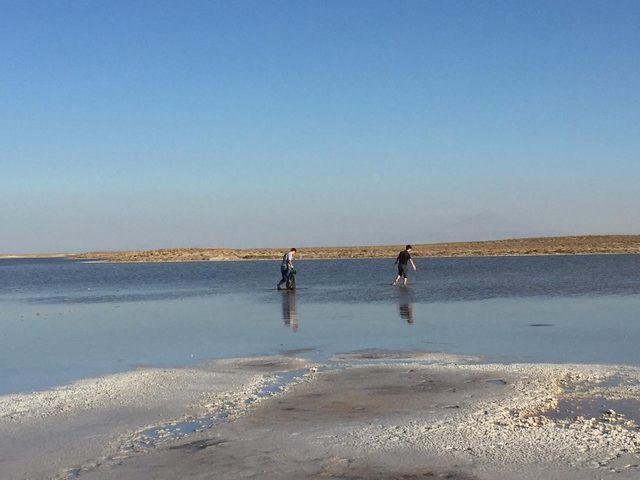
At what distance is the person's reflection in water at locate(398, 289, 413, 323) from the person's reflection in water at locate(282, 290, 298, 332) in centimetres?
318

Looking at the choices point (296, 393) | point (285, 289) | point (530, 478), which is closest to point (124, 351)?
point (296, 393)

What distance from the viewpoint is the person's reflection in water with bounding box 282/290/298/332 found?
21570 millimetres

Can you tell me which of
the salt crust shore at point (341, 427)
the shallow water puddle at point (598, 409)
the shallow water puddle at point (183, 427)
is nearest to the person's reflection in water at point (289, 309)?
the salt crust shore at point (341, 427)

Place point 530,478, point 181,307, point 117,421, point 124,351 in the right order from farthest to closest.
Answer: point 181,307
point 124,351
point 117,421
point 530,478

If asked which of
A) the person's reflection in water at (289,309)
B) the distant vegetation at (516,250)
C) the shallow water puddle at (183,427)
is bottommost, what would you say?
the shallow water puddle at (183,427)

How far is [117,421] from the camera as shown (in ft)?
32.5

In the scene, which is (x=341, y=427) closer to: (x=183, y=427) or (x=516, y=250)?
(x=183, y=427)

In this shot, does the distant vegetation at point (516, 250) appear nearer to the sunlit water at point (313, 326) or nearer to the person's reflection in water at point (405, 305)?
the sunlit water at point (313, 326)

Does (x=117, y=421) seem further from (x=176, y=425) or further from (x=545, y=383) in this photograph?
(x=545, y=383)

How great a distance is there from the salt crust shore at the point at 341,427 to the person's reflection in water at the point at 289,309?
8133mm

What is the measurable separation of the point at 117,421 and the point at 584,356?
8647 millimetres

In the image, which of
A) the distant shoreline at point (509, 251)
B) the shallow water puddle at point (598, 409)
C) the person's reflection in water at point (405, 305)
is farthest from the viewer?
the distant shoreline at point (509, 251)

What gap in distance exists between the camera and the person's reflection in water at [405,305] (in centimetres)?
2269

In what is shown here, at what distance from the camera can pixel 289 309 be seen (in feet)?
86.8
